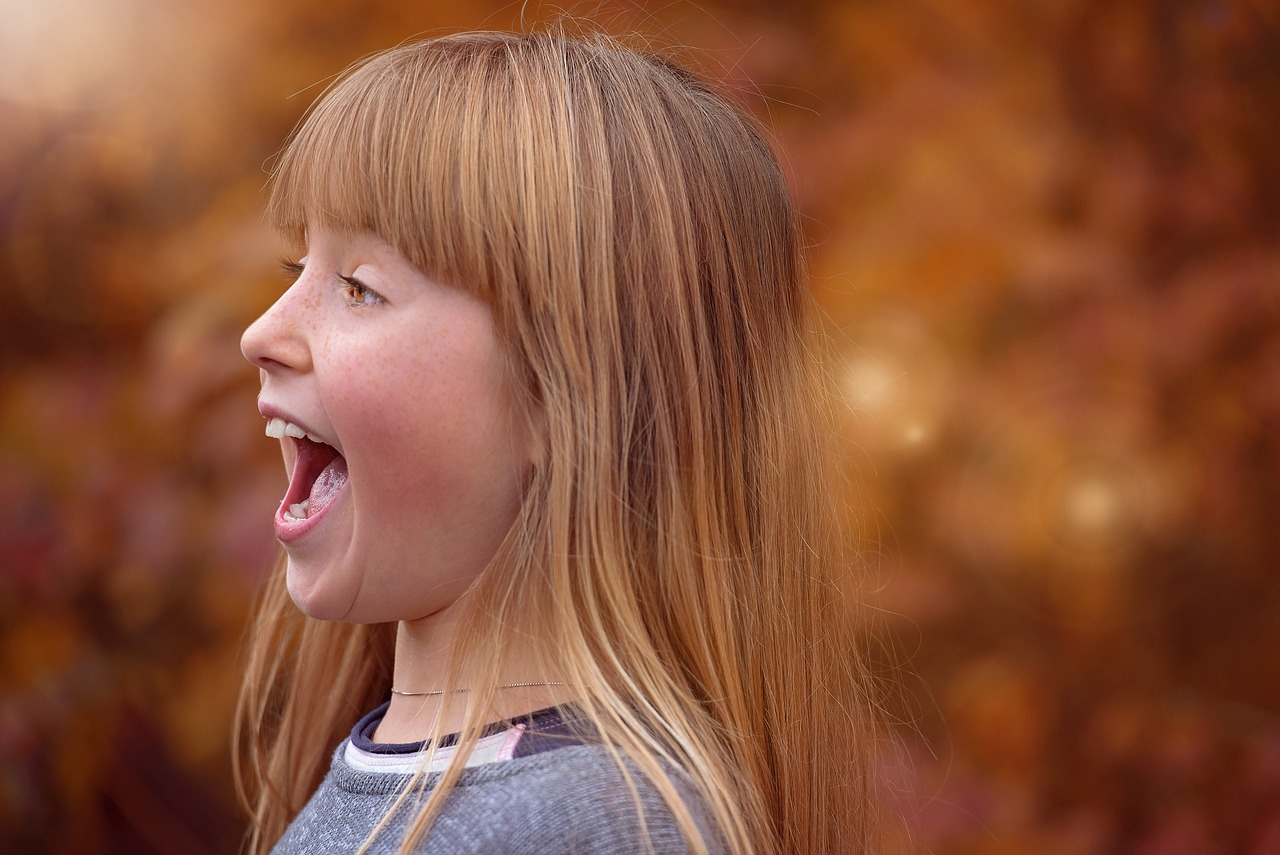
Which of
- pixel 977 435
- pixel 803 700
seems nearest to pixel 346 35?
pixel 977 435

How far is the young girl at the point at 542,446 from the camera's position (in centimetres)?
60

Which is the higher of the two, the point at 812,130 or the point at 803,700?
the point at 812,130

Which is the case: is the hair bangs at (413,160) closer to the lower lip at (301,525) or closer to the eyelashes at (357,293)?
the eyelashes at (357,293)

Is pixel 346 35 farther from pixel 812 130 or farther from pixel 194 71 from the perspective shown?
pixel 812 130

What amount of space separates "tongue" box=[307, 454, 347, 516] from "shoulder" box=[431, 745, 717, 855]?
0.64 feet

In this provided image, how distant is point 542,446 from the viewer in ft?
2.03

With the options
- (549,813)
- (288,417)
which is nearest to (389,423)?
(288,417)

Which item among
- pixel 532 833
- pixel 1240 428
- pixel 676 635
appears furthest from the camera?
pixel 1240 428

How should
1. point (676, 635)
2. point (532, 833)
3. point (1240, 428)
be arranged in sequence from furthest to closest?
point (1240, 428) → point (676, 635) → point (532, 833)

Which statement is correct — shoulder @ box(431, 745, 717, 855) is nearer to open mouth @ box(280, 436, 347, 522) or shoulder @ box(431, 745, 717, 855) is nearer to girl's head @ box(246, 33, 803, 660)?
girl's head @ box(246, 33, 803, 660)

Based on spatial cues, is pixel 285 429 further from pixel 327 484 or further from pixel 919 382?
pixel 919 382

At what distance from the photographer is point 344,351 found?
61 cm

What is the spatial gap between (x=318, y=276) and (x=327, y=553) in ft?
0.54

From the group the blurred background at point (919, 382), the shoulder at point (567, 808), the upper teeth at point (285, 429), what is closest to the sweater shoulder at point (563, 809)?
the shoulder at point (567, 808)
